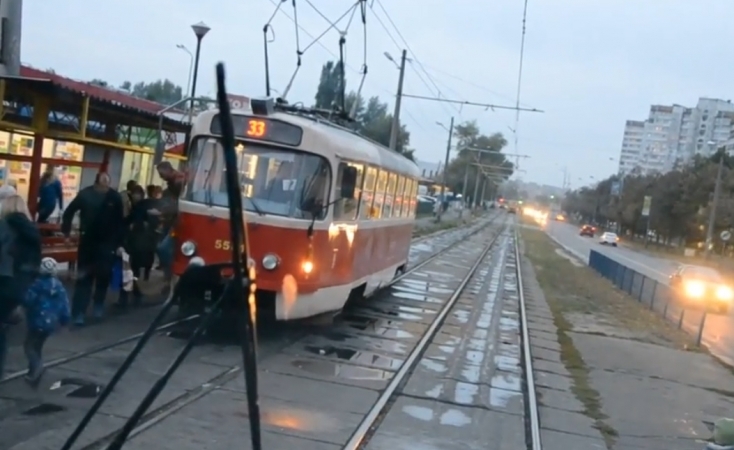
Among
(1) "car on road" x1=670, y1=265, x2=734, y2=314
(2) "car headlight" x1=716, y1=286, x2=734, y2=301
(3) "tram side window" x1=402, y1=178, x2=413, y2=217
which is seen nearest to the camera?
(3) "tram side window" x1=402, y1=178, x2=413, y2=217

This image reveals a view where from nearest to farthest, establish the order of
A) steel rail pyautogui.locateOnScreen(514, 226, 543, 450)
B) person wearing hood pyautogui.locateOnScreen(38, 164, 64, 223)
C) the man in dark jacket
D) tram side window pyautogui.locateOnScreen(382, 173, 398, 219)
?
steel rail pyautogui.locateOnScreen(514, 226, 543, 450)
the man in dark jacket
person wearing hood pyautogui.locateOnScreen(38, 164, 64, 223)
tram side window pyautogui.locateOnScreen(382, 173, 398, 219)

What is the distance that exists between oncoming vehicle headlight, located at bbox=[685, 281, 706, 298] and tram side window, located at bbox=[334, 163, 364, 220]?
21736mm

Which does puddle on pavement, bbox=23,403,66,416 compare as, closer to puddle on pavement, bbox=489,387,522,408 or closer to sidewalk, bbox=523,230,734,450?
sidewalk, bbox=523,230,734,450

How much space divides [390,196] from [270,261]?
21.8 feet

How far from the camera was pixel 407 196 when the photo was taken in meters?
22.9

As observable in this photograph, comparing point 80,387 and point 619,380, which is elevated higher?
point 80,387

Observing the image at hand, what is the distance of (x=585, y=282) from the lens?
125ft

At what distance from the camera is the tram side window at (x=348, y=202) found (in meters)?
14.6

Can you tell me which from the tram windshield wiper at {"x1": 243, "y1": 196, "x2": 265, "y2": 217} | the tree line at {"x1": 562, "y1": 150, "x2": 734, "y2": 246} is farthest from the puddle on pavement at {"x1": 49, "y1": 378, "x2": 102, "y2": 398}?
the tree line at {"x1": 562, "y1": 150, "x2": 734, "y2": 246}

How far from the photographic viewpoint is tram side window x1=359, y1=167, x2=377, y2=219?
16.7 m

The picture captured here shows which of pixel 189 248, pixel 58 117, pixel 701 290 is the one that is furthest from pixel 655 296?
pixel 189 248

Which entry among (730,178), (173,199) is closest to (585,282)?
(173,199)

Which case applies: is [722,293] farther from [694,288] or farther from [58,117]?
[58,117]

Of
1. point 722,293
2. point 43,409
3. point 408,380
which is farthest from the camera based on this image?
point 722,293
